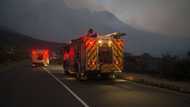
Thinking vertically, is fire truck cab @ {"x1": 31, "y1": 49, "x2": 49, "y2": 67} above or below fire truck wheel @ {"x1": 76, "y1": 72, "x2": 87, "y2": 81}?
above

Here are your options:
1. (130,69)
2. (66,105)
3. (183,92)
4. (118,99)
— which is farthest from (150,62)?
(66,105)

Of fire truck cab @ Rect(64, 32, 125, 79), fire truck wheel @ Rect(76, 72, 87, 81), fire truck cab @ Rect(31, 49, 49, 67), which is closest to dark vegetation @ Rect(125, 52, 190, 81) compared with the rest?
fire truck cab @ Rect(64, 32, 125, 79)

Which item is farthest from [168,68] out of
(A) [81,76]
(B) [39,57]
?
(B) [39,57]

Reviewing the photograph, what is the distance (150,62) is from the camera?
3069 cm

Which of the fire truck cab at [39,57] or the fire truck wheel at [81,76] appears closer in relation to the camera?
the fire truck wheel at [81,76]

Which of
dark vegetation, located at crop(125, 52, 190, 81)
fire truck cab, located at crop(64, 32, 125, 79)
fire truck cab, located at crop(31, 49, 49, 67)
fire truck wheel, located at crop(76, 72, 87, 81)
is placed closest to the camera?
dark vegetation, located at crop(125, 52, 190, 81)

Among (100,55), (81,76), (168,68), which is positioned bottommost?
(81,76)

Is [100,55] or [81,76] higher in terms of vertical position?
[100,55]

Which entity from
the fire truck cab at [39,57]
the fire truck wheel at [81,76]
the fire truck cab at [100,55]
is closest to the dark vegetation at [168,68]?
the fire truck cab at [100,55]

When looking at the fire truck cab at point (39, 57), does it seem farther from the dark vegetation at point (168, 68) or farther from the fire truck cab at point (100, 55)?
A: the fire truck cab at point (100, 55)

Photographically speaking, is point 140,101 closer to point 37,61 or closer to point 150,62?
point 150,62

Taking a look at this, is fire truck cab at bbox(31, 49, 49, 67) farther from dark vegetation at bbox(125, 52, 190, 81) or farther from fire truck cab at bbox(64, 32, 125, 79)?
fire truck cab at bbox(64, 32, 125, 79)

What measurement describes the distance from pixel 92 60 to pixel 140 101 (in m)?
11.5

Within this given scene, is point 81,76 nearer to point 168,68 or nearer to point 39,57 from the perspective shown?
point 168,68
